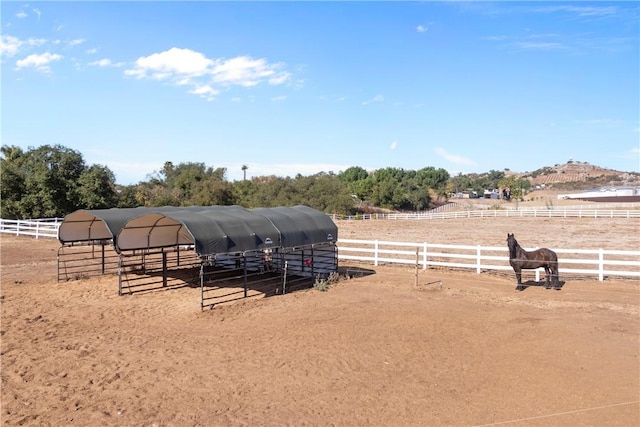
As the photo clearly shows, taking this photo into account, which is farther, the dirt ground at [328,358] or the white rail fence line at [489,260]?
the white rail fence line at [489,260]

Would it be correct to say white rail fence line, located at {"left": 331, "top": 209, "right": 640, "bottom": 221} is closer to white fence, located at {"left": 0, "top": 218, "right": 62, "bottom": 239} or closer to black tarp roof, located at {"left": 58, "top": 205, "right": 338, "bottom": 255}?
white fence, located at {"left": 0, "top": 218, "right": 62, "bottom": 239}

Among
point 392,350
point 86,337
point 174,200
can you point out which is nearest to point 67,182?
point 174,200

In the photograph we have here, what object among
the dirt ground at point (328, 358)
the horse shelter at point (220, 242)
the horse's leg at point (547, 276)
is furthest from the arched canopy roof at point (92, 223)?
the horse's leg at point (547, 276)

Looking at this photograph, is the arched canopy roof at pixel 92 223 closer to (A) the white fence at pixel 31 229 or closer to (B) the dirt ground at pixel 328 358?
(B) the dirt ground at pixel 328 358

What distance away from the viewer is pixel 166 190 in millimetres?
67250

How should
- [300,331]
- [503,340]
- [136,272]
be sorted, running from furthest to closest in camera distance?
1. [136,272]
2. [300,331]
3. [503,340]

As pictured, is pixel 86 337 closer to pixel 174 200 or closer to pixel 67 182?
pixel 67 182

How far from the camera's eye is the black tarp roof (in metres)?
13.1

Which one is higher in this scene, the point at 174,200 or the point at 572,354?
the point at 174,200

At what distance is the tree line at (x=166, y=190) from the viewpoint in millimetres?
38844

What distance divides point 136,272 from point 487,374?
1475 centimetres

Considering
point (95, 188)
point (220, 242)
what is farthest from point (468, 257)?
point (95, 188)

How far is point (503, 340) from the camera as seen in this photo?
956 centimetres

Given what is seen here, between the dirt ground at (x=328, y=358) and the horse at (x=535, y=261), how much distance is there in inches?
21.5
